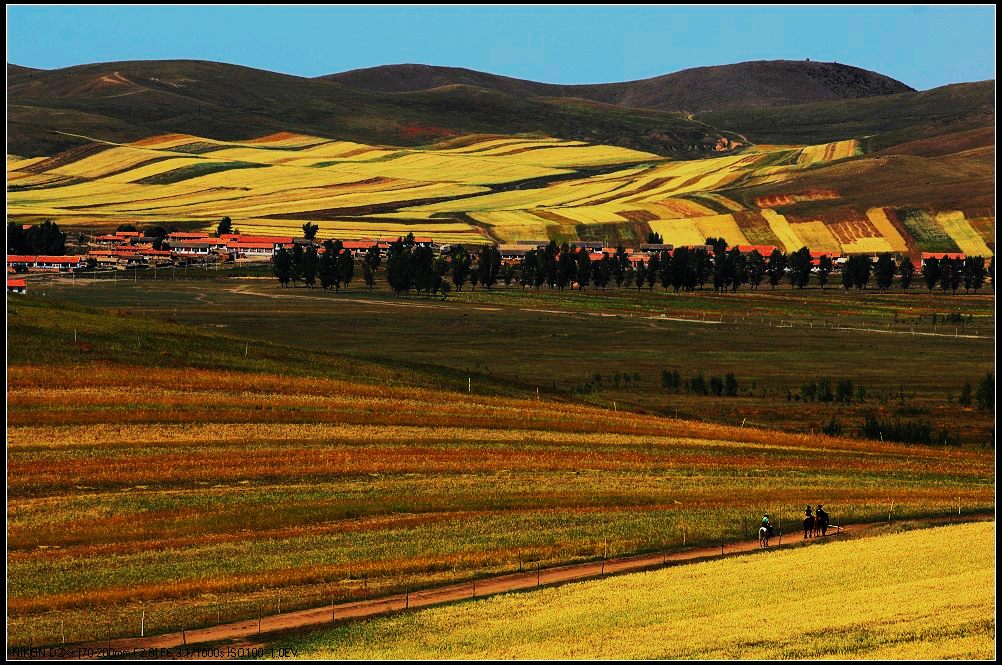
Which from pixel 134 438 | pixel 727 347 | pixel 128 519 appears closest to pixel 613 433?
pixel 134 438

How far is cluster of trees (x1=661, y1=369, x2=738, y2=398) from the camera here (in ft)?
364

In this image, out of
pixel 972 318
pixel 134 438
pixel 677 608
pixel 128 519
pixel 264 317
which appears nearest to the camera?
pixel 677 608

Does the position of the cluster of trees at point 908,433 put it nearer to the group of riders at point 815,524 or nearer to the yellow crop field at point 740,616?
the group of riders at point 815,524

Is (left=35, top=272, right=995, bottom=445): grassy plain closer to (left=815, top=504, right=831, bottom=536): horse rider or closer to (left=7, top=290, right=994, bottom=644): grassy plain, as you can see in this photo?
(left=7, top=290, right=994, bottom=644): grassy plain

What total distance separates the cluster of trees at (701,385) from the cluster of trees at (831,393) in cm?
522

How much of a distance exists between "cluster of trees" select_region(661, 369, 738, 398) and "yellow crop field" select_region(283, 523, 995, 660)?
210 ft

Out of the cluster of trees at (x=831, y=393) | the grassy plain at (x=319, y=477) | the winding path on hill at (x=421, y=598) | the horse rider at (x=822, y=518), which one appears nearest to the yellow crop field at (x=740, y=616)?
the winding path on hill at (x=421, y=598)

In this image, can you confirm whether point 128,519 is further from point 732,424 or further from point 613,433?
point 732,424

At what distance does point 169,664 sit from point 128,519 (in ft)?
65.4

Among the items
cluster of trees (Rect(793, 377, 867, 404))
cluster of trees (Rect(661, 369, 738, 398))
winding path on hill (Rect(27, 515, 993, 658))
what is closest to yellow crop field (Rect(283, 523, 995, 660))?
winding path on hill (Rect(27, 515, 993, 658))

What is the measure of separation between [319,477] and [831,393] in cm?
5489

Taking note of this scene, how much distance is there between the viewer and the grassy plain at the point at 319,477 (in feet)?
152

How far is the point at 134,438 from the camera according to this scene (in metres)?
71.2

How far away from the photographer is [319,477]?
64.4 meters
